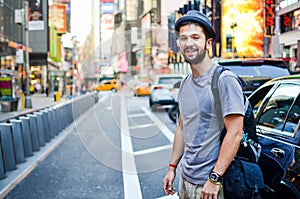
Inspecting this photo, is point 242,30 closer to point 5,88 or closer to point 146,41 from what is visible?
point 5,88

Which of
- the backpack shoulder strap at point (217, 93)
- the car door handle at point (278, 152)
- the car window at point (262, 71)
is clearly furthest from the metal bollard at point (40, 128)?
the backpack shoulder strap at point (217, 93)

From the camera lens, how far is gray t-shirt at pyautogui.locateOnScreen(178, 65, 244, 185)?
265cm

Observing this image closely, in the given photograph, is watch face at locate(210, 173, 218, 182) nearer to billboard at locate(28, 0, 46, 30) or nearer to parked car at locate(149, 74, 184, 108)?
parked car at locate(149, 74, 184, 108)

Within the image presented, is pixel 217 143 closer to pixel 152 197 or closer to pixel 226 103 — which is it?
pixel 226 103

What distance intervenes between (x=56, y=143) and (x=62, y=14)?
104 ft

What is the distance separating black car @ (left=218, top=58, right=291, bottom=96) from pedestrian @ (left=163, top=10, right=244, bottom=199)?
5.36 m

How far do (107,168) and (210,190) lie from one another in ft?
19.4

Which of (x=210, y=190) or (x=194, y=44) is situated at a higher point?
(x=194, y=44)

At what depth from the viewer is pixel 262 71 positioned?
829cm

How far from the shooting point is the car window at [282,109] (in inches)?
147

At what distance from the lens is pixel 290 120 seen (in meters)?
3.77

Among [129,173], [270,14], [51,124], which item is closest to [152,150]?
[129,173]

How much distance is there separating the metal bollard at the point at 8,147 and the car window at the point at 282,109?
4.69 meters

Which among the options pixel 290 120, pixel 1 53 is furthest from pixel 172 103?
pixel 1 53
